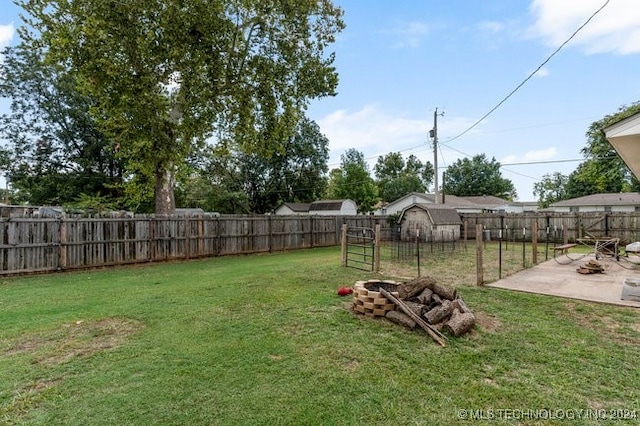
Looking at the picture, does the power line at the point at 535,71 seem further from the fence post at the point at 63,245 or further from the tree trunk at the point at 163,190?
the fence post at the point at 63,245

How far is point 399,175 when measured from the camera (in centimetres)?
4944

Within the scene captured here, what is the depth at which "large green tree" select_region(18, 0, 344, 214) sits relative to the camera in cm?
897

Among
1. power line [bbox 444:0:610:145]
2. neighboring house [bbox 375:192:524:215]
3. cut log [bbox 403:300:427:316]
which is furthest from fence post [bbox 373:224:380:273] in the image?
neighboring house [bbox 375:192:524:215]

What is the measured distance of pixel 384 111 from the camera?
19391mm

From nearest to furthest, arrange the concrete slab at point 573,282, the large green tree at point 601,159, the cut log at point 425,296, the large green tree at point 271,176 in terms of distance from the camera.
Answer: the cut log at point 425,296, the concrete slab at point 573,282, the large green tree at point 601,159, the large green tree at point 271,176

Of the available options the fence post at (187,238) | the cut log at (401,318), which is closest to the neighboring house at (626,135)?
the cut log at (401,318)

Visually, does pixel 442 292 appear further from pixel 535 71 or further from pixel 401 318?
pixel 535 71

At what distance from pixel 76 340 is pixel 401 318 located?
3624mm

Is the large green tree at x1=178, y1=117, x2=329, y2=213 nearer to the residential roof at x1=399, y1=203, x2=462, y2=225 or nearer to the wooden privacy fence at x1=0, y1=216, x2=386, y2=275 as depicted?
the wooden privacy fence at x1=0, y1=216, x2=386, y2=275

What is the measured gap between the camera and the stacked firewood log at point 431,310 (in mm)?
3568

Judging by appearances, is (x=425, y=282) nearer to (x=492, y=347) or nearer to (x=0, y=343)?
(x=492, y=347)

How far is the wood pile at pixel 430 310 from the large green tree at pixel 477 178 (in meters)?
43.4

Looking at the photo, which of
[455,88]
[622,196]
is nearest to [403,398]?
[455,88]

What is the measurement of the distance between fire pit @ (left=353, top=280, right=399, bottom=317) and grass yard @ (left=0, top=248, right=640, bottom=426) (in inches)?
7.5
